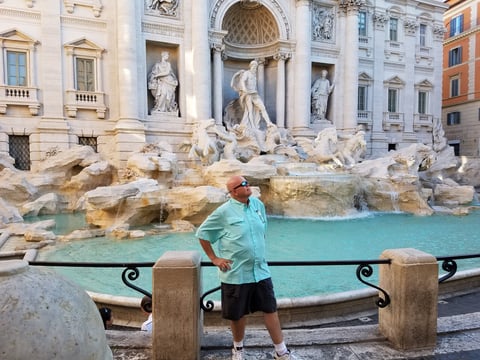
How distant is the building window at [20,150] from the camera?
45.4 feet

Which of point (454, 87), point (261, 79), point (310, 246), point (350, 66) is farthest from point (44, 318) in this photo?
point (454, 87)

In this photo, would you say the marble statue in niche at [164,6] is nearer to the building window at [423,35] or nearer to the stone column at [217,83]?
the stone column at [217,83]

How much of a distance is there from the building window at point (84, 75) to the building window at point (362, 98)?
1471 cm

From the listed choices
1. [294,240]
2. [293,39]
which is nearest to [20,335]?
[294,240]

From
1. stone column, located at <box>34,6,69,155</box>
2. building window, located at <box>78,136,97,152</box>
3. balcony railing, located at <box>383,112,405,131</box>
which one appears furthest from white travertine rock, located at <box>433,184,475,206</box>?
stone column, located at <box>34,6,69,155</box>

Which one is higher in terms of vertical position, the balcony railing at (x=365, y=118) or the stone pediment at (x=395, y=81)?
the stone pediment at (x=395, y=81)

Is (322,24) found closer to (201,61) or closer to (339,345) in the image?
(201,61)

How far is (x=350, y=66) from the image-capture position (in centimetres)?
1897

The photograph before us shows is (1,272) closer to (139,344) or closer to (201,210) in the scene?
(139,344)

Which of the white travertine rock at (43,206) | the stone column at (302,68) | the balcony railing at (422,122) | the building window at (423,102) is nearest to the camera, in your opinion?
the white travertine rock at (43,206)

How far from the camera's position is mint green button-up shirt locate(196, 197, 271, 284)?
2301 millimetres

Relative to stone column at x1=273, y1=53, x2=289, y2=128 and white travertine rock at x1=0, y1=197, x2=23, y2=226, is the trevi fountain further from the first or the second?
stone column at x1=273, y1=53, x2=289, y2=128

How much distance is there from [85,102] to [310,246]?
11865 millimetres

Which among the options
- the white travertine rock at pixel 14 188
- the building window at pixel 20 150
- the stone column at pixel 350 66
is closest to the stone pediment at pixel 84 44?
the building window at pixel 20 150
